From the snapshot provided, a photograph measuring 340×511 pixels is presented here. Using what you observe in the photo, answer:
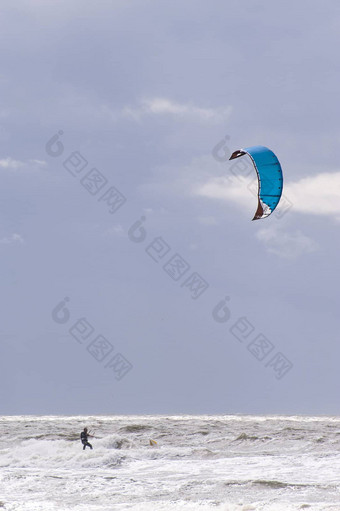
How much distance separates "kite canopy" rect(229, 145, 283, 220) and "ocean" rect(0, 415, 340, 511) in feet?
29.2

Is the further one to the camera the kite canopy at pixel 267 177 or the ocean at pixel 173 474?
the kite canopy at pixel 267 177

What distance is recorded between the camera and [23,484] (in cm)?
2059

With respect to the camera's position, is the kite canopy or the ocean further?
the kite canopy

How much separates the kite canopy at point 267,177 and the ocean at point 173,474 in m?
8.89

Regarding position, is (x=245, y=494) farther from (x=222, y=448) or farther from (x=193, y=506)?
(x=222, y=448)

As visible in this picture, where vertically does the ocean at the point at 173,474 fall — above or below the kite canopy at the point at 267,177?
below

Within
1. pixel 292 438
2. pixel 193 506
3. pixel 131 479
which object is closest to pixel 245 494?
pixel 193 506

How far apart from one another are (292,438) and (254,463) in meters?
8.84

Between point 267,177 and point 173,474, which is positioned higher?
point 267,177

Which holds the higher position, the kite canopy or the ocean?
the kite canopy

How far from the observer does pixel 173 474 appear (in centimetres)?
2212

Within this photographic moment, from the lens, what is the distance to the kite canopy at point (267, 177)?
919 inches

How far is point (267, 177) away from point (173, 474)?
34.3 feet

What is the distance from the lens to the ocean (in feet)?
58.0
